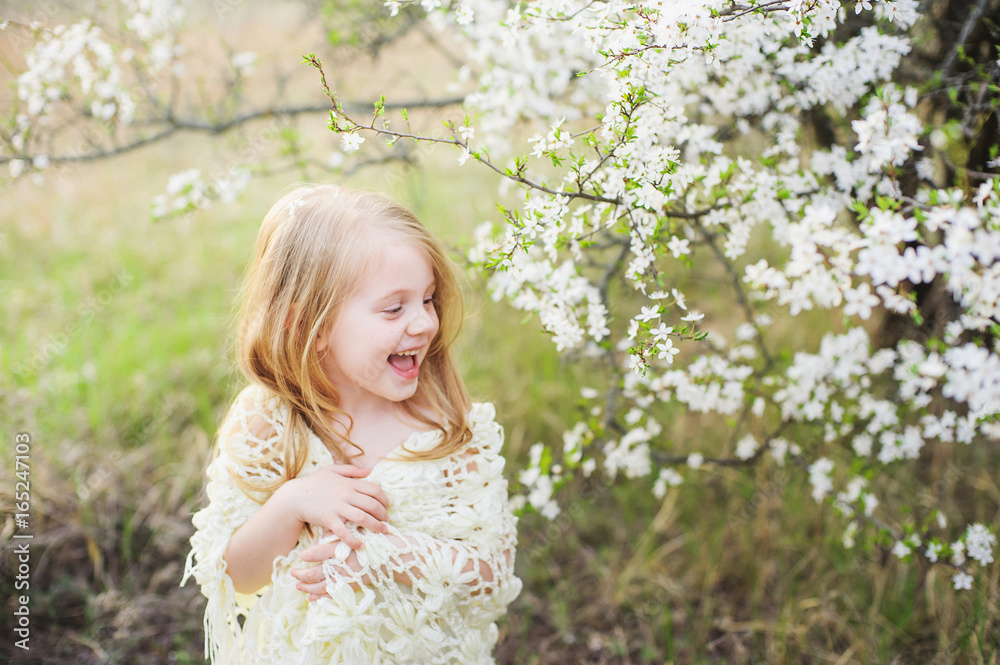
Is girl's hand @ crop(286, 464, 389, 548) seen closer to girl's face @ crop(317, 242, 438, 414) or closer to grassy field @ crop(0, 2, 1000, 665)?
girl's face @ crop(317, 242, 438, 414)

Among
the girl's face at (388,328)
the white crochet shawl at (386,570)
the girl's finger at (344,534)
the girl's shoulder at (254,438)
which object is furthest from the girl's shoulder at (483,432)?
the girl's shoulder at (254,438)

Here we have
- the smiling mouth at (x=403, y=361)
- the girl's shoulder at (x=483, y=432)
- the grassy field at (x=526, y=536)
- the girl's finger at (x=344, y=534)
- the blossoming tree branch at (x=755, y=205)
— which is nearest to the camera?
the blossoming tree branch at (x=755, y=205)

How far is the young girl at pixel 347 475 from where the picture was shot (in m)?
1.41

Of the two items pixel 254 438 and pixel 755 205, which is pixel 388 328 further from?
pixel 755 205

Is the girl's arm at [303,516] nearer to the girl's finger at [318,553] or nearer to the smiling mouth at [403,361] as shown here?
the girl's finger at [318,553]

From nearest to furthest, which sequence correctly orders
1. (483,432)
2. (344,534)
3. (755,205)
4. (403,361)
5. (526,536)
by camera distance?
(344,534) < (403,361) < (483,432) < (755,205) < (526,536)

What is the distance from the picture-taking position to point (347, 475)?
1.45 meters

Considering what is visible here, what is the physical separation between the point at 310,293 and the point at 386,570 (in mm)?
625

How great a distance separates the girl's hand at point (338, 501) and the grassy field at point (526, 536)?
0.56 metres

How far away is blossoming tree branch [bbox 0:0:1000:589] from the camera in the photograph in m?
1.24

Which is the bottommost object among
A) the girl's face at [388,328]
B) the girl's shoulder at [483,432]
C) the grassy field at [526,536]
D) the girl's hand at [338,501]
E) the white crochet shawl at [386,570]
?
the grassy field at [526,536]

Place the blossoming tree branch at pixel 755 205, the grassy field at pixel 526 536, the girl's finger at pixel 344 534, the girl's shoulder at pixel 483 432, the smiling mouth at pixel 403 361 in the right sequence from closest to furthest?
the blossoming tree branch at pixel 755 205 < the girl's finger at pixel 344 534 < the smiling mouth at pixel 403 361 < the girl's shoulder at pixel 483 432 < the grassy field at pixel 526 536

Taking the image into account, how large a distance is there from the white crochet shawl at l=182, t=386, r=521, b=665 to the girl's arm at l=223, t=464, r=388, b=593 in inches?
1.1

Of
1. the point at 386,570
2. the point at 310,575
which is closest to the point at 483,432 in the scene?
the point at 386,570
